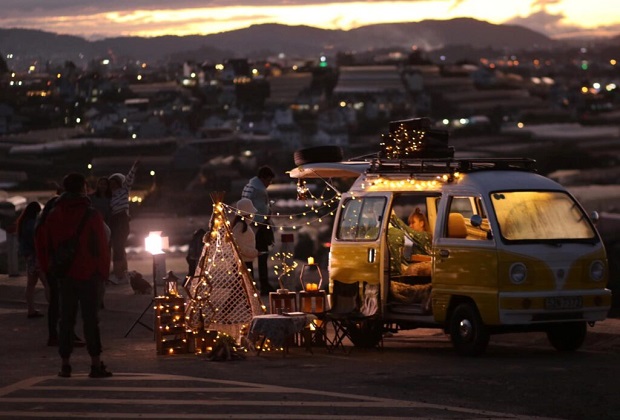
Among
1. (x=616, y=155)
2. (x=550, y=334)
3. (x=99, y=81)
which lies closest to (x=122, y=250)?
(x=550, y=334)

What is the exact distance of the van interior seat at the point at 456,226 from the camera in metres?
16.6

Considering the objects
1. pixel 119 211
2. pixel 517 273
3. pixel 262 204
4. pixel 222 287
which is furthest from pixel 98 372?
pixel 119 211

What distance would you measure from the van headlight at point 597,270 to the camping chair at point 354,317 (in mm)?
2322

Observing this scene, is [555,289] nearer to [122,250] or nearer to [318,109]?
[122,250]

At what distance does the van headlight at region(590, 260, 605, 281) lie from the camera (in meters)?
16.1

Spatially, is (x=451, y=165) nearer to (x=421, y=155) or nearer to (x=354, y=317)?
(x=421, y=155)

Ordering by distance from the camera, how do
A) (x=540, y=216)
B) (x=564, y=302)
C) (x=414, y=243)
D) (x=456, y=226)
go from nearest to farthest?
1. (x=564, y=302)
2. (x=540, y=216)
3. (x=456, y=226)
4. (x=414, y=243)

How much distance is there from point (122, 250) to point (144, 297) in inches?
69.9

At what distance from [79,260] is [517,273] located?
13.6ft

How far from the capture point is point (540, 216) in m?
16.3

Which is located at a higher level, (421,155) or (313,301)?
(421,155)

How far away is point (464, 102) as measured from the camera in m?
186

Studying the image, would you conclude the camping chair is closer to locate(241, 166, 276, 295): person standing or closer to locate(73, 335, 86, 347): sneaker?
locate(73, 335, 86, 347): sneaker

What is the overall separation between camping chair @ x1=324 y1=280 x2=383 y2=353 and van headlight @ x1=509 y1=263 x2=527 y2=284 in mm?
1857
